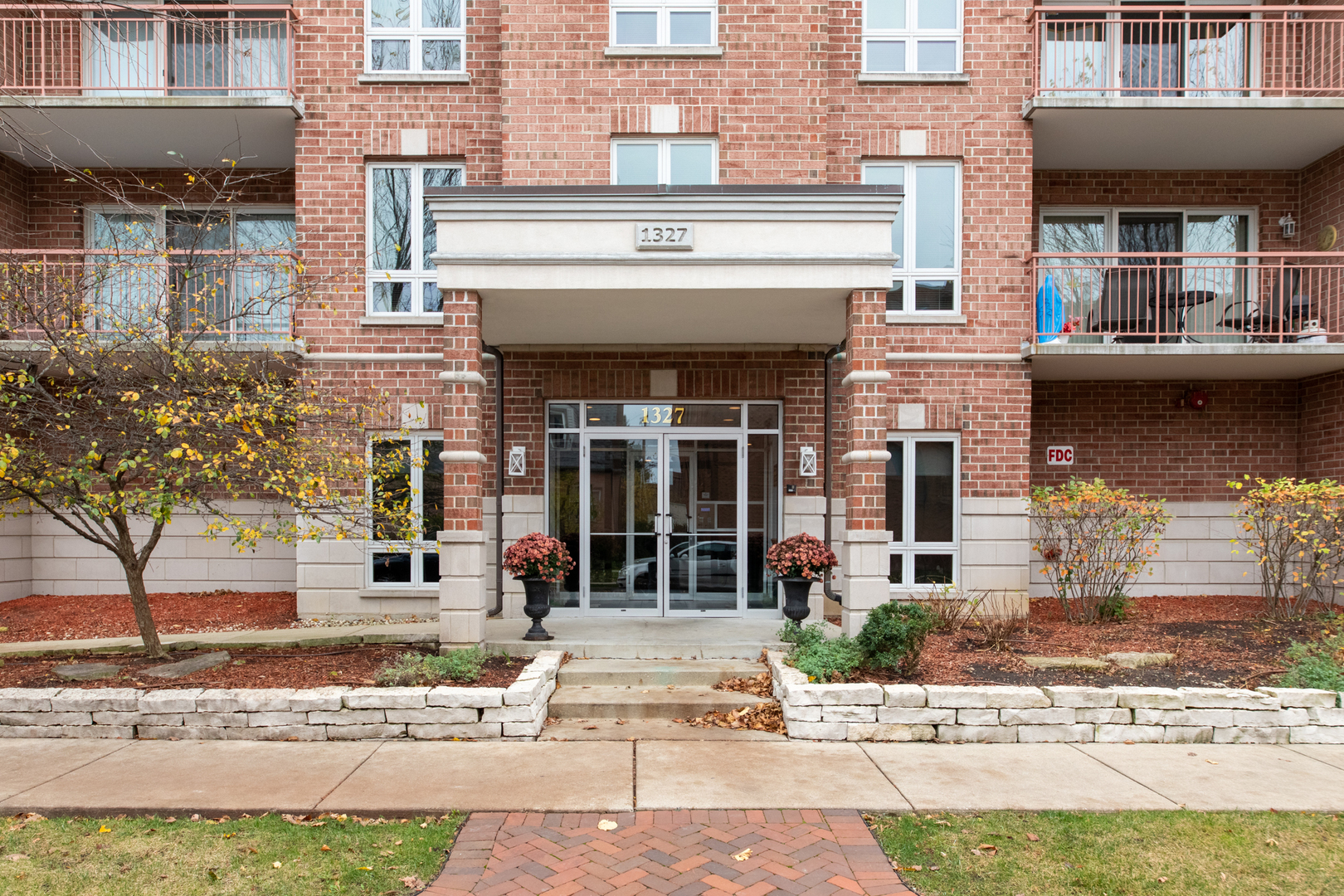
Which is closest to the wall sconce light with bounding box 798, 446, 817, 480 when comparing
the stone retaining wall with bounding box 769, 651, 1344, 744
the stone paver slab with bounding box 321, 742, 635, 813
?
the stone retaining wall with bounding box 769, 651, 1344, 744

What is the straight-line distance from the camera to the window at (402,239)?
10.8m

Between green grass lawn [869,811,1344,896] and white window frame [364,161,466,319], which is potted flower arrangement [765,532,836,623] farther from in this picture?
white window frame [364,161,466,319]

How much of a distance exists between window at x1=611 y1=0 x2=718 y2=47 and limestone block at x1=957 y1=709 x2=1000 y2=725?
27.9 feet

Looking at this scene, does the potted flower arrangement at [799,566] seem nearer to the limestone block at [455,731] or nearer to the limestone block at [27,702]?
the limestone block at [455,731]

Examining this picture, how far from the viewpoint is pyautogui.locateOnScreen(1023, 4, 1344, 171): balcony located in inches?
408

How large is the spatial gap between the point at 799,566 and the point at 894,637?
140cm

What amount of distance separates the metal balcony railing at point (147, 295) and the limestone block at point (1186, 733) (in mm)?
8653

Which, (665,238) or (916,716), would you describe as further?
(665,238)

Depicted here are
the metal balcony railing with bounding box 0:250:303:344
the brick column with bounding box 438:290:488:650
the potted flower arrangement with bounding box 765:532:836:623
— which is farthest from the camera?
the potted flower arrangement with bounding box 765:532:836:623

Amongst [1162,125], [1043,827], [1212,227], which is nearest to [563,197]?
[1043,827]

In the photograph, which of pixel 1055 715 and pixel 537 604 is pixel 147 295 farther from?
pixel 1055 715

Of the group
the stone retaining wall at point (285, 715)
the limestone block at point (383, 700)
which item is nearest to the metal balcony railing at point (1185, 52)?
the stone retaining wall at point (285, 715)

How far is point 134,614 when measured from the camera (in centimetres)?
1056

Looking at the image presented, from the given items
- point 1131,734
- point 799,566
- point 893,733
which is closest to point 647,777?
point 893,733
